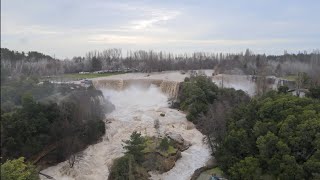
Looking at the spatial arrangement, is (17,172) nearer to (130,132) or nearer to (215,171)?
(215,171)

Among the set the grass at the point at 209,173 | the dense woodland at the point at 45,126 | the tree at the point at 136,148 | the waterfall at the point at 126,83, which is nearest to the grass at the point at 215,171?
the grass at the point at 209,173

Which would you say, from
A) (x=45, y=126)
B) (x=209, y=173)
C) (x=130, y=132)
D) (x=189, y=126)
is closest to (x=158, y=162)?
(x=209, y=173)

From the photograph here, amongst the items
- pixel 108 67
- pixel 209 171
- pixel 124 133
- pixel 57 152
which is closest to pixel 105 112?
pixel 124 133

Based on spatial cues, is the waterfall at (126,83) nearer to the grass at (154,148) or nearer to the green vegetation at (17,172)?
the grass at (154,148)

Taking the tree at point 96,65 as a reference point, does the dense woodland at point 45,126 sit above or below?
below

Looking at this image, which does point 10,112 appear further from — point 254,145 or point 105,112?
point 254,145
